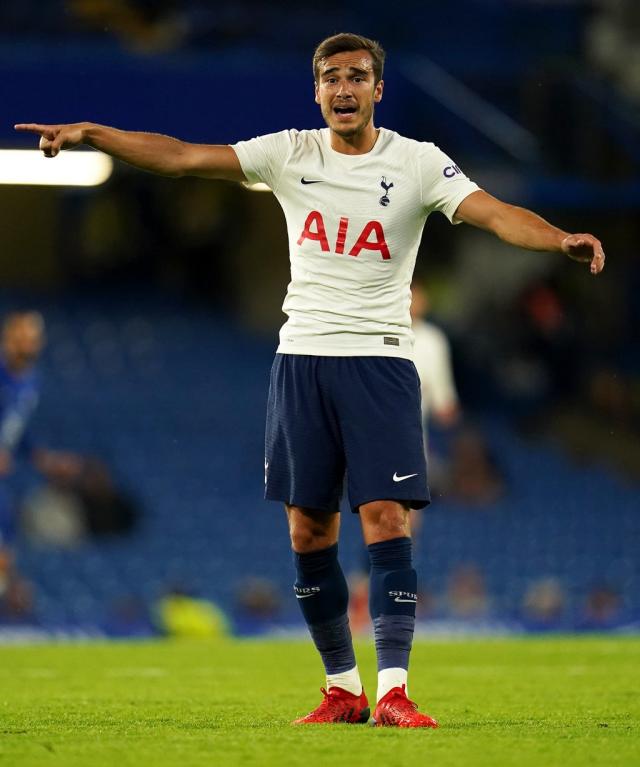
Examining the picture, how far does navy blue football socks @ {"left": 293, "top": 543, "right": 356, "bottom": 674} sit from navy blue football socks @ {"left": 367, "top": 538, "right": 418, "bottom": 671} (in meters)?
0.23

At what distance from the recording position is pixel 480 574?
14.9 m

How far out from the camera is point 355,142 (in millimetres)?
4945

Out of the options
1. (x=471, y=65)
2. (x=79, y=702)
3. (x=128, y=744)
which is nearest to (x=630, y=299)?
(x=471, y=65)

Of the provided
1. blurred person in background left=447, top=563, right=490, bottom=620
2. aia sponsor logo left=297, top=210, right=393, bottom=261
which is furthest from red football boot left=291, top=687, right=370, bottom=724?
blurred person in background left=447, top=563, right=490, bottom=620

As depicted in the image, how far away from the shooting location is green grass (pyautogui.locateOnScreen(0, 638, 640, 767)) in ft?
13.2

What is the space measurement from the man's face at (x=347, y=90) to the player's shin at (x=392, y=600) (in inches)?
47.6

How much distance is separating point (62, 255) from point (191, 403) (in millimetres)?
2992

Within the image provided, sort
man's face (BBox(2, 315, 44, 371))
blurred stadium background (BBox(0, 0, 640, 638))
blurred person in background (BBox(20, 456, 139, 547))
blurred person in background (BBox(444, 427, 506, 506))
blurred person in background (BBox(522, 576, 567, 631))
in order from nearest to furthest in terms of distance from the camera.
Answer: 1. man's face (BBox(2, 315, 44, 371))
2. blurred person in background (BBox(522, 576, 567, 631))
3. blurred person in background (BBox(20, 456, 139, 547))
4. blurred stadium background (BBox(0, 0, 640, 638))
5. blurred person in background (BBox(444, 427, 506, 506))

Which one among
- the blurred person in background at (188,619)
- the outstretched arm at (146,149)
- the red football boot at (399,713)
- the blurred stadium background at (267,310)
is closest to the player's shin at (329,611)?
the red football boot at (399,713)

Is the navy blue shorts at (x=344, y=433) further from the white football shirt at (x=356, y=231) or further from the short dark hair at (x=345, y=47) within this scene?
the short dark hair at (x=345, y=47)

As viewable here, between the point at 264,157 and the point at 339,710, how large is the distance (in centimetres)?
165

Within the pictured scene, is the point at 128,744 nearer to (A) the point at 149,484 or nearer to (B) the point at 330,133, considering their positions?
(B) the point at 330,133

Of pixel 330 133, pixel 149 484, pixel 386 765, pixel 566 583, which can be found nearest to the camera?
pixel 386 765

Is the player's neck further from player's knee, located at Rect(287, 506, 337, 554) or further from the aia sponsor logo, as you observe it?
player's knee, located at Rect(287, 506, 337, 554)
